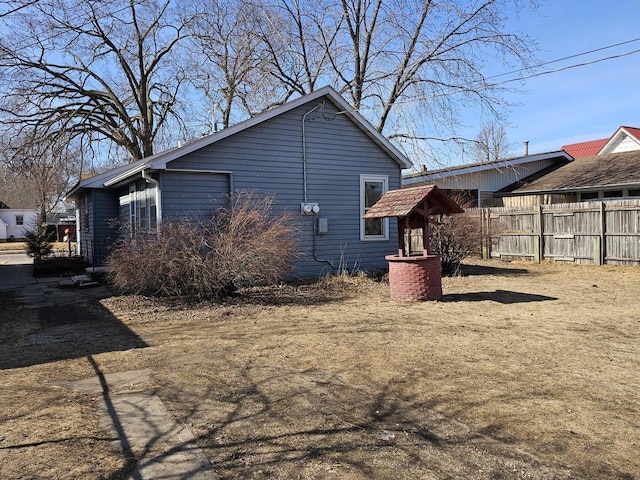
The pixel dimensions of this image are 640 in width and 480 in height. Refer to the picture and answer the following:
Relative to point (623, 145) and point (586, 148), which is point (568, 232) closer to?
point (623, 145)

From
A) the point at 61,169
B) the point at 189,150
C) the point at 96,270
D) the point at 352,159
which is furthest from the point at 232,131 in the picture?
the point at 61,169

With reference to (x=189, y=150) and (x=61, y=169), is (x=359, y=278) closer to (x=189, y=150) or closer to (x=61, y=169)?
(x=189, y=150)

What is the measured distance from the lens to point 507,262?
17.4 metres

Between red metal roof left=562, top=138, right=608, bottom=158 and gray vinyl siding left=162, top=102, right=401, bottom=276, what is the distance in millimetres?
34204

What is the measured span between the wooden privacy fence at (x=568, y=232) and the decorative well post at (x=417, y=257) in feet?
20.4

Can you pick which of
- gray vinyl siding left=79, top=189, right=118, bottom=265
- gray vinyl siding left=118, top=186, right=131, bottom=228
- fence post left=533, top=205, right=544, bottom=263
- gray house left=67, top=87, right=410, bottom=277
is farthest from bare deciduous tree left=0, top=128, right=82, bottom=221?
fence post left=533, top=205, right=544, bottom=263

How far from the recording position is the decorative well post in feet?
29.9

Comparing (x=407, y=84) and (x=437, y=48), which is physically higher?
(x=437, y=48)

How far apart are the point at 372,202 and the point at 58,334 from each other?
8834mm

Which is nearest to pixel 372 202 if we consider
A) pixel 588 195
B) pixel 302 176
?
pixel 302 176

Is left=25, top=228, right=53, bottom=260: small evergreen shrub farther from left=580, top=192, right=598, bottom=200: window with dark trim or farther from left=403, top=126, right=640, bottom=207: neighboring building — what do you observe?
left=580, top=192, right=598, bottom=200: window with dark trim

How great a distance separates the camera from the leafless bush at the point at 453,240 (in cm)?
1321

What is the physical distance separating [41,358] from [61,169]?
18024mm

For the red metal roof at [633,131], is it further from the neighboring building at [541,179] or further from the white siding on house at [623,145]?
the neighboring building at [541,179]
